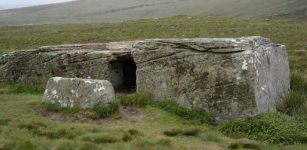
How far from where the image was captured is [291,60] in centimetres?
3169

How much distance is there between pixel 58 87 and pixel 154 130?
3908 mm

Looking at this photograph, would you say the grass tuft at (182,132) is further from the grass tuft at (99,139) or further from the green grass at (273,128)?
the grass tuft at (99,139)

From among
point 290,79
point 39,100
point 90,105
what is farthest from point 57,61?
point 290,79

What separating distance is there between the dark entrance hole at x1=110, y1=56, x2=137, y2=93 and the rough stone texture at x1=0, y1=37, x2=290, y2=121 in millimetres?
45

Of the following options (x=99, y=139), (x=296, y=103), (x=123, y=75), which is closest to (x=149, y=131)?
(x=99, y=139)

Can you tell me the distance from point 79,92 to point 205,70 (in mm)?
4300

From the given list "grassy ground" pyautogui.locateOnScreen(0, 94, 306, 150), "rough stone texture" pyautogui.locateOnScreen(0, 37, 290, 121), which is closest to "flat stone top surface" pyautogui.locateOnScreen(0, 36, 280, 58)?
"rough stone texture" pyautogui.locateOnScreen(0, 37, 290, 121)

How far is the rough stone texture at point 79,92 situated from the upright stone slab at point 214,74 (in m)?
2.30

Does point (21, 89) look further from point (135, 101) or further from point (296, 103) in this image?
point (296, 103)

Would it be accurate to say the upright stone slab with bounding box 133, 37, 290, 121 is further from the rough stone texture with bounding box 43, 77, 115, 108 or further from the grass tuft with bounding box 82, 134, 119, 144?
the grass tuft with bounding box 82, 134, 119, 144

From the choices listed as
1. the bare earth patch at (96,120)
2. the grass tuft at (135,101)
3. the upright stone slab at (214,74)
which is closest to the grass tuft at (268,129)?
the upright stone slab at (214,74)

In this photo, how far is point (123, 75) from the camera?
66.1 ft

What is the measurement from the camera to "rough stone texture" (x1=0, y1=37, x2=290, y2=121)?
49.8 ft

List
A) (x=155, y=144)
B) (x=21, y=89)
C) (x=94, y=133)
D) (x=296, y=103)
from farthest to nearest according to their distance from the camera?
(x=21, y=89), (x=296, y=103), (x=94, y=133), (x=155, y=144)
